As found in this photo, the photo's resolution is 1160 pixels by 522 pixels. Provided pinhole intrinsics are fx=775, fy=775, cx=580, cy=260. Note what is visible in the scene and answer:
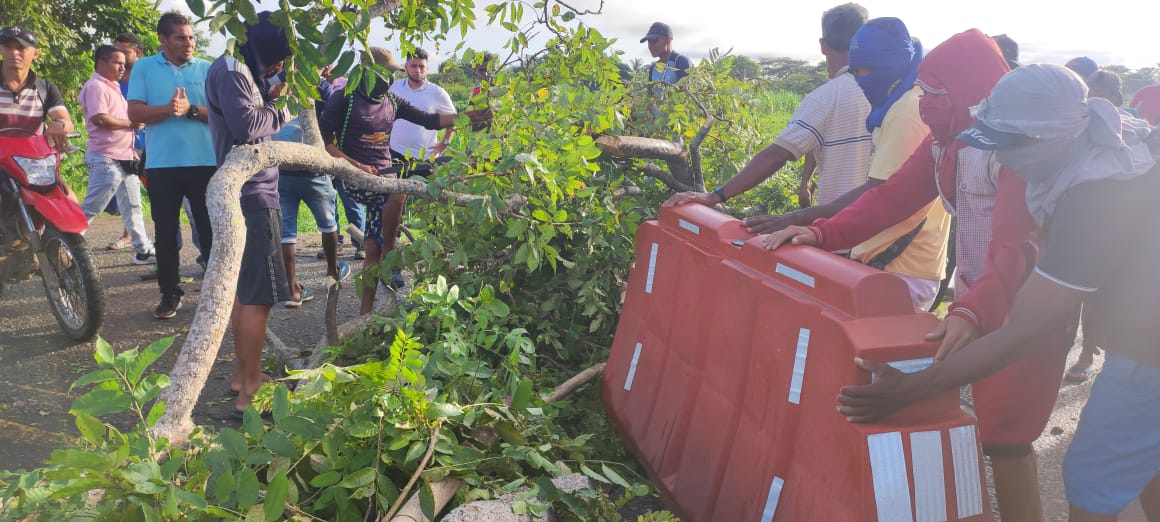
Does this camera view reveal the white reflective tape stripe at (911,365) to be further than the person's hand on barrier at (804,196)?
No

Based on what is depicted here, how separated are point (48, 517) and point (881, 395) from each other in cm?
214

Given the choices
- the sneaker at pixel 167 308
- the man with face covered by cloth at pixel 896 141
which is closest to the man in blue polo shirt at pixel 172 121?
the sneaker at pixel 167 308

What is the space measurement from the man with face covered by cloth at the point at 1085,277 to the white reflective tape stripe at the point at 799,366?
26cm

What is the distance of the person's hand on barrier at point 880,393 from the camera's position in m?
1.93

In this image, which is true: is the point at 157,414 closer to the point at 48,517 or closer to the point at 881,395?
the point at 48,517

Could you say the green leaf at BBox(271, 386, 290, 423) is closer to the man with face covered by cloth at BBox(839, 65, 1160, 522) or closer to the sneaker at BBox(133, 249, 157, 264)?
the man with face covered by cloth at BBox(839, 65, 1160, 522)

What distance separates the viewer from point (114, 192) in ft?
23.0

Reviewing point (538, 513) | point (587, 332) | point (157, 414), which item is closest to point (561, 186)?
point (587, 332)

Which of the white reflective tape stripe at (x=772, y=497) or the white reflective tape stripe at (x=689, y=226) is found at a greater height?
the white reflective tape stripe at (x=689, y=226)

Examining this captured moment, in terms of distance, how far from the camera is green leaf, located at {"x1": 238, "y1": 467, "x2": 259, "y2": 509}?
75.8 inches

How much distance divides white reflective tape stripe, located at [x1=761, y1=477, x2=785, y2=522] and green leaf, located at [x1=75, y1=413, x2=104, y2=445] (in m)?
1.85

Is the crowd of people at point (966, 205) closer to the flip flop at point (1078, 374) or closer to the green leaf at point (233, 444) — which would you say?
the flip flop at point (1078, 374)

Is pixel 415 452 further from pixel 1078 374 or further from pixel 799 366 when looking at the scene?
pixel 1078 374

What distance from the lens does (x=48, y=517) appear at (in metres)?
1.99
